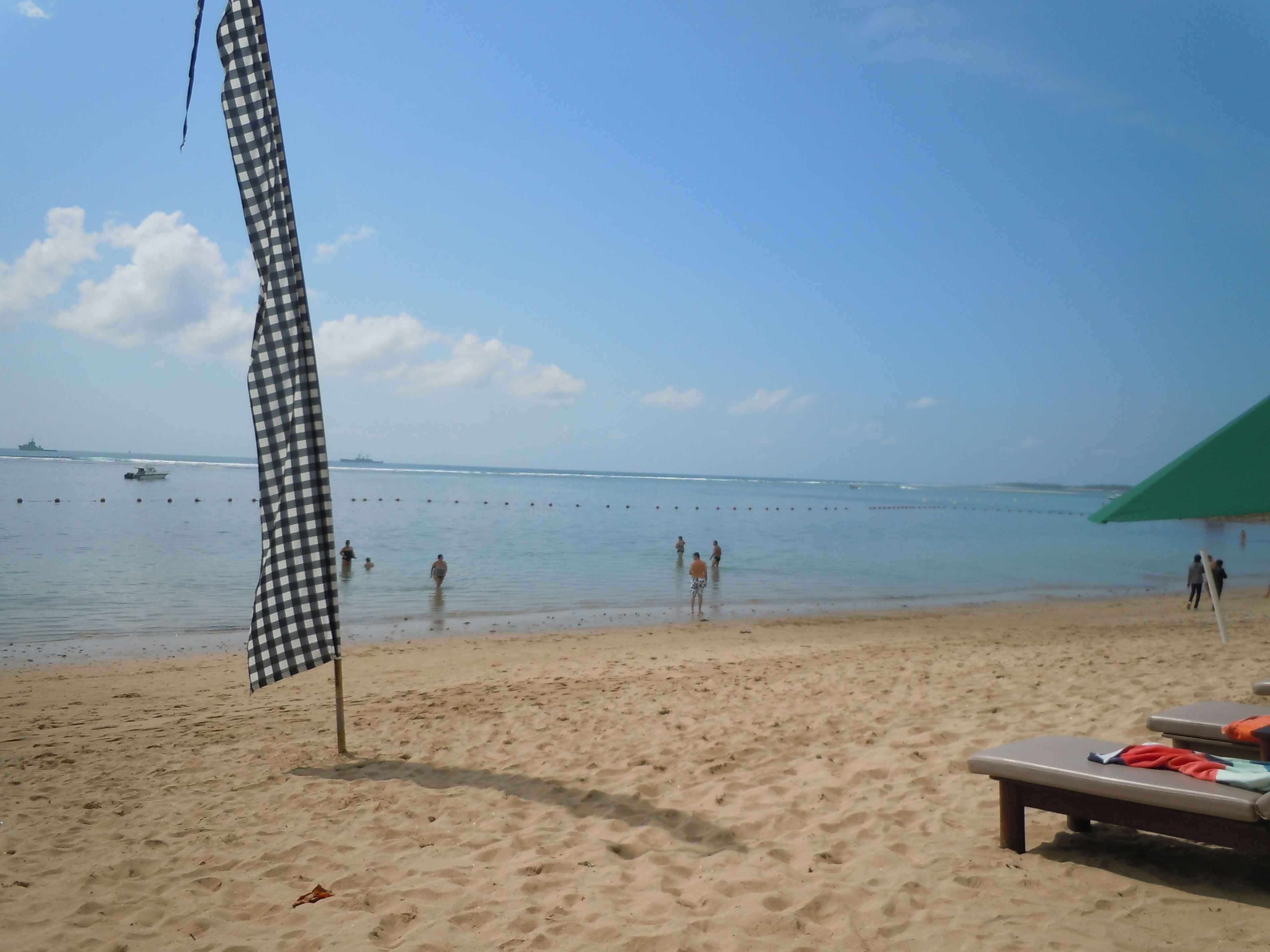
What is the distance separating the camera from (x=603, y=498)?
97.3m

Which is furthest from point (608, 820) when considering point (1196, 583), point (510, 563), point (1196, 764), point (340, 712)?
point (510, 563)

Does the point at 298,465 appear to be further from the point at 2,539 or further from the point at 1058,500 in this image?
the point at 1058,500

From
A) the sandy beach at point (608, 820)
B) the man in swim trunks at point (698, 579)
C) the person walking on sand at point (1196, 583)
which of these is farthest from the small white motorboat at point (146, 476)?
the person walking on sand at point (1196, 583)

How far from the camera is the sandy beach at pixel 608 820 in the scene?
364cm

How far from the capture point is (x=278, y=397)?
630cm

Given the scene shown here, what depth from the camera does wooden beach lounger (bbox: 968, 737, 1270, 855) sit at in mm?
3533

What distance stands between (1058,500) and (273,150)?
19741 centimetres

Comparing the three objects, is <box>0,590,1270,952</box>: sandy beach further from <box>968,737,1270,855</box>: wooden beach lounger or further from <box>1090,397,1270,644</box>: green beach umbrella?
<box>1090,397,1270,644</box>: green beach umbrella

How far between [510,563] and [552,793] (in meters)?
24.5

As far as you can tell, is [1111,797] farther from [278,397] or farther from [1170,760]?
[278,397]

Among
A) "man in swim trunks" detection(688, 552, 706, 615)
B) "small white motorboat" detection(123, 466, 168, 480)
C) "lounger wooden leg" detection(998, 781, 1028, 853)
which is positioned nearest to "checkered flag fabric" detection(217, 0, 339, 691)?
"lounger wooden leg" detection(998, 781, 1028, 853)

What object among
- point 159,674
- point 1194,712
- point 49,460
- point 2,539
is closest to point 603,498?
point 2,539

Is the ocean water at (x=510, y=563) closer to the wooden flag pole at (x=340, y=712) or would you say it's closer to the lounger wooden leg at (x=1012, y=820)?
the wooden flag pole at (x=340, y=712)

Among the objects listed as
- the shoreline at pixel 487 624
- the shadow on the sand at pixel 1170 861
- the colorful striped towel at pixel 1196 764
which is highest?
the colorful striped towel at pixel 1196 764
